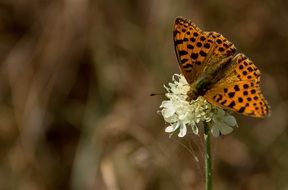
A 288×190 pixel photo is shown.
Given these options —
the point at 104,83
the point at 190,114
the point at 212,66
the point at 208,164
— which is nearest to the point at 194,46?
the point at 212,66

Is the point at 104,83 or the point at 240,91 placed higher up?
the point at 240,91

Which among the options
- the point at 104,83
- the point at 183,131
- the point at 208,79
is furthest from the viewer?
the point at 104,83

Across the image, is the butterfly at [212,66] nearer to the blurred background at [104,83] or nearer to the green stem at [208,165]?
the green stem at [208,165]

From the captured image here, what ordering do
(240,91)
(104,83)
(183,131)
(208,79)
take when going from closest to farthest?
(240,91) → (208,79) → (183,131) → (104,83)

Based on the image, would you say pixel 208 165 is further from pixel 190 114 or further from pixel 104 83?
pixel 104 83

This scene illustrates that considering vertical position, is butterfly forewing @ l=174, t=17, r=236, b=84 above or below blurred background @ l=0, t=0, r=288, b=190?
above

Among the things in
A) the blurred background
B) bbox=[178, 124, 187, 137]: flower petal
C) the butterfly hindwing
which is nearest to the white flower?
bbox=[178, 124, 187, 137]: flower petal

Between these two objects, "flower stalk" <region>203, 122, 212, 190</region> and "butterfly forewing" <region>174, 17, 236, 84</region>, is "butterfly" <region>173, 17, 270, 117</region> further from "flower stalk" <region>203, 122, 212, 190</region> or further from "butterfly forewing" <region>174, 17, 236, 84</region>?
"flower stalk" <region>203, 122, 212, 190</region>
